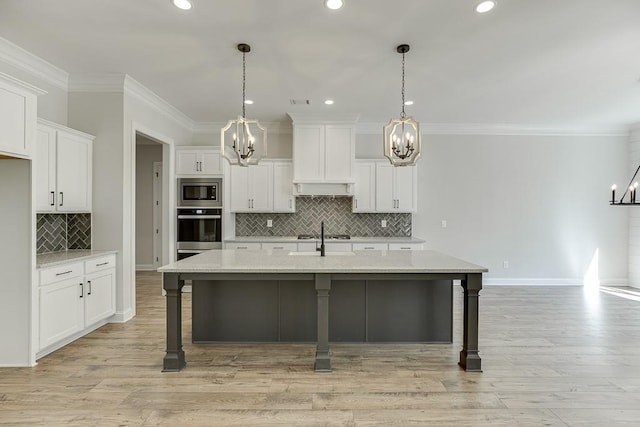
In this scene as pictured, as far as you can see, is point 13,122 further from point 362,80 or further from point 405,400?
point 405,400

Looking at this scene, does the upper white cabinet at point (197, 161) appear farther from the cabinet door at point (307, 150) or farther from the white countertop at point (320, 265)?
the white countertop at point (320, 265)

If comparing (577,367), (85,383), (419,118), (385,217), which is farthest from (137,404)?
(419,118)

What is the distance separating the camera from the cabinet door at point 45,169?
3289mm

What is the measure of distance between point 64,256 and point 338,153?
3.74 metres

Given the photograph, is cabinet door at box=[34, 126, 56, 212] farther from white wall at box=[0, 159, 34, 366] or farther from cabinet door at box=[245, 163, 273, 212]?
cabinet door at box=[245, 163, 273, 212]

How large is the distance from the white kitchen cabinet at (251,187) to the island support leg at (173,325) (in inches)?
112

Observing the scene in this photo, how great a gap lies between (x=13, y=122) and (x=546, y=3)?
406 cm

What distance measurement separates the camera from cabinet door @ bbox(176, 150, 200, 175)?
5.45 metres

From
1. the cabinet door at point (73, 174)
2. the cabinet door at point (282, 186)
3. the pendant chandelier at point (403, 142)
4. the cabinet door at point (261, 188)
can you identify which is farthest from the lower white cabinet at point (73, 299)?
the pendant chandelier at point (403, 142)

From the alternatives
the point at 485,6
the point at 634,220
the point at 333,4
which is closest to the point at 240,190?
the point at 333,4

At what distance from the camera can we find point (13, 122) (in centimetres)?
271

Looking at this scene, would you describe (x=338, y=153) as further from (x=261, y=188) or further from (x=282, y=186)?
(x=261, y=188)

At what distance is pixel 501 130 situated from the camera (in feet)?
19.7

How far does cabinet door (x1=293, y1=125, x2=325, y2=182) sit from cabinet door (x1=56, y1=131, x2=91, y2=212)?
108 inches
